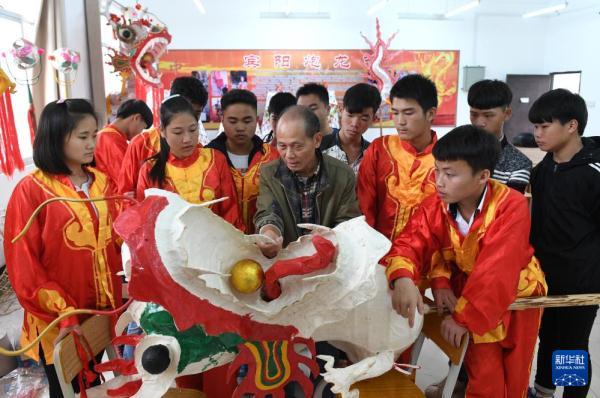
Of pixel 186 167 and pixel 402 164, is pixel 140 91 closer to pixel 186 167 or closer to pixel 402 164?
pixel 186 167

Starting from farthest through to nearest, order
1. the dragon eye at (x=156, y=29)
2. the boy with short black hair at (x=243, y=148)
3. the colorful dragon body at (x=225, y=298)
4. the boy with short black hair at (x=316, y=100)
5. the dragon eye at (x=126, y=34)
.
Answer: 1. the dragon eye at (x=156, y=29)
2. the dragon eye at (x=126, y=34)
3. the boy with short black hair at (x=316, y=100)
4. the boy with short black hair at (x=243, y=148)
5. the colorful dragon body at (x=225, y=298)

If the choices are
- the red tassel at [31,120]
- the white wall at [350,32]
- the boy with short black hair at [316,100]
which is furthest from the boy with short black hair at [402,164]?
the white wall at [350,32]

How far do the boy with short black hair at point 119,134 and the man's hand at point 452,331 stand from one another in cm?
198

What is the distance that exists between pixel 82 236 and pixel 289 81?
5155 millimetres

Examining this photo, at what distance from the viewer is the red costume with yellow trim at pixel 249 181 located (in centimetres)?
183

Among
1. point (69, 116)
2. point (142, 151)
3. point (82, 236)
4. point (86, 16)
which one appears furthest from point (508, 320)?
point (86, 16)

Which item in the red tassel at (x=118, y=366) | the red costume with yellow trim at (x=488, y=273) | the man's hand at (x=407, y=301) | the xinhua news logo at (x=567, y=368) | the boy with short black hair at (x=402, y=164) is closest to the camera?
the red tassel at (x=118, y=366)

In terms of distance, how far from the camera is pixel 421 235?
132 centimetres

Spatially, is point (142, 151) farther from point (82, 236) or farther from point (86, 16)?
point (86, 16)

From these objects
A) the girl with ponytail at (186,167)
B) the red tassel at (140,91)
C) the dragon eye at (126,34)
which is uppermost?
the dragon eye at (126,34)

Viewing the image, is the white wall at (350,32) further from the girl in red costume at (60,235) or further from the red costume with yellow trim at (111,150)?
the girl in red costume at (60,235)

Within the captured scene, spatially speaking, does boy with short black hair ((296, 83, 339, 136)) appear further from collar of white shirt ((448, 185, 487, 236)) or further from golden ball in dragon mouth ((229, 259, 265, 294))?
golden ball in dragon mouth ((229, 259, 265, 294))

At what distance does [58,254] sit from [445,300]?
116cm

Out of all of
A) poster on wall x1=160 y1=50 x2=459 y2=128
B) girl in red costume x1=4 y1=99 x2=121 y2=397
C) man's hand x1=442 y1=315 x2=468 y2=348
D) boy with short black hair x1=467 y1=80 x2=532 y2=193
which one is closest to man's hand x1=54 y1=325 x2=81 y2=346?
girl in red costume x1=4 y1=99 x2=121 y2=397
